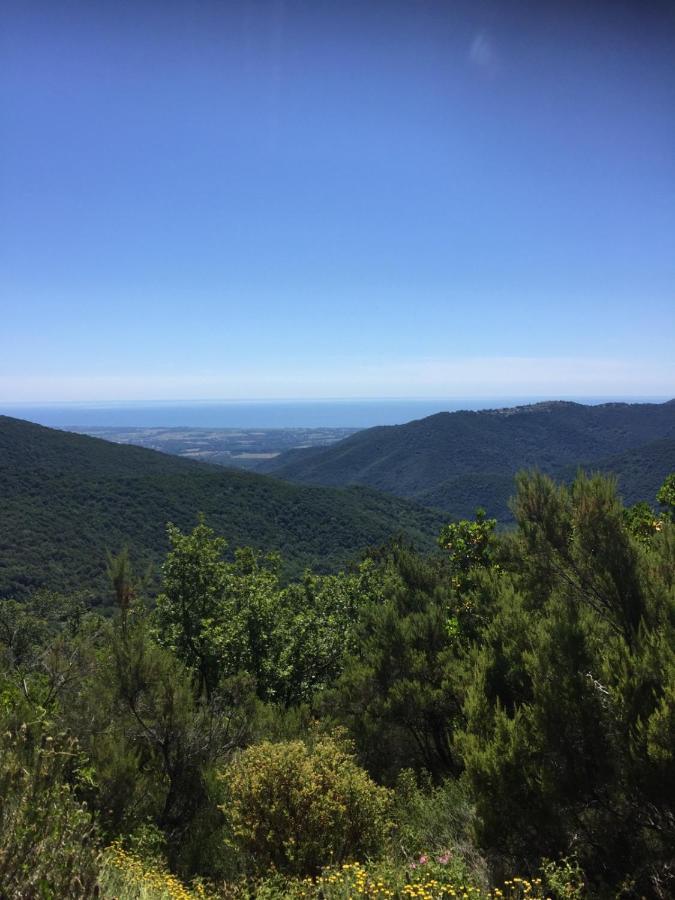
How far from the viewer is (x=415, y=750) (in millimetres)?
11461

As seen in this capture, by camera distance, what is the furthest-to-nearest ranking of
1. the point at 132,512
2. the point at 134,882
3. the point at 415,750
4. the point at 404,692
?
the point at 132,512 → the point at 415,750 → the point at 404,692 → the point at 134,882

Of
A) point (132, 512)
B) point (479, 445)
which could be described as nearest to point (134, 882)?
point (132, 512)

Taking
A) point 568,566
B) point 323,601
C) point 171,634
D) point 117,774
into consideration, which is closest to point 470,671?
point 568,566

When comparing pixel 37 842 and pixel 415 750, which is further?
pixel 415 750

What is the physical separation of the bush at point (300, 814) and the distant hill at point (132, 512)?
51.6 meters

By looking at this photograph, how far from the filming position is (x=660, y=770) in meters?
4.68

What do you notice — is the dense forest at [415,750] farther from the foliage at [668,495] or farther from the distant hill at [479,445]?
the distant hill at [479,445]

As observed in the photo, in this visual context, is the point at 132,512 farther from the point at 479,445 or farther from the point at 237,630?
the point at 479,445

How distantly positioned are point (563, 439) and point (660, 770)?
190548 millimetres

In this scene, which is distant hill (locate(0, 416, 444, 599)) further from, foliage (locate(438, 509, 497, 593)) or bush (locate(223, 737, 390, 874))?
bush (locate(223, 737, 390, 874))

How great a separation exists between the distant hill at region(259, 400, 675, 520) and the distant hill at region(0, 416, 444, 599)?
5491 centimetres

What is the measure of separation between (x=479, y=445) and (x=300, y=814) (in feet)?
577

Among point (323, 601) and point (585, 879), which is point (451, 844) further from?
point (323, 601)

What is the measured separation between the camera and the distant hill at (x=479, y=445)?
162 meters
